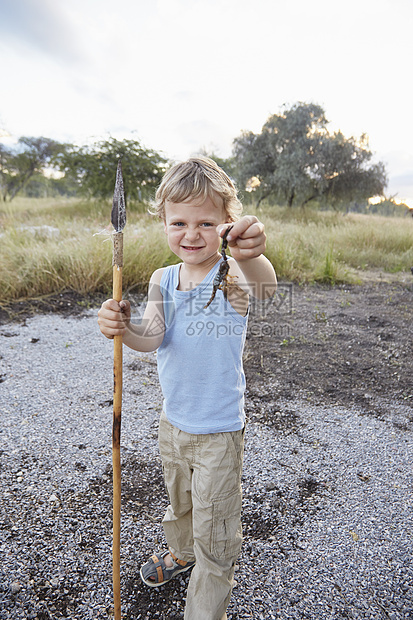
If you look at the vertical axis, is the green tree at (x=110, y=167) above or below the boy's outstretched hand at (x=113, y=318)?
above

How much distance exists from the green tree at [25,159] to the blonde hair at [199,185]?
2153 cm

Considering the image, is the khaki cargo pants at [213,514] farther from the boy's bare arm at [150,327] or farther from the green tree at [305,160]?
the green tree at [305,160]

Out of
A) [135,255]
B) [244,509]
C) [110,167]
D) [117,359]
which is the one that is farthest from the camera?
[110,167]

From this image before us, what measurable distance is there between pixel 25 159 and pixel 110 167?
33.8 feet

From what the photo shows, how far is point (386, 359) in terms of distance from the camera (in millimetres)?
3613

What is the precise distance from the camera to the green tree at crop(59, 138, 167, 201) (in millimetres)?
12922

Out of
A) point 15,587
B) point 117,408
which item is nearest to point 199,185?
point 117,408

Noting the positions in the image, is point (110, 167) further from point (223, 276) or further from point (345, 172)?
point (223, 276)

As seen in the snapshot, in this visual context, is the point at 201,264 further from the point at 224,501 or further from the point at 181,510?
the point at 181,510

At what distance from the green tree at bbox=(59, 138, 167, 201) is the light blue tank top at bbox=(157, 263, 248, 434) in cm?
1231

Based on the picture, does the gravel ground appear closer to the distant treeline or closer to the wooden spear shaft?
the wooden spear shaft

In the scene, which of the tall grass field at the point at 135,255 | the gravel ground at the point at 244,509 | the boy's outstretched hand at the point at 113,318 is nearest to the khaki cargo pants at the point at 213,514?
the gravel ground at the point at 244,509

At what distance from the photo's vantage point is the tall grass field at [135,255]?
5000 millimetres

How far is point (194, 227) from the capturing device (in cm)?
123
